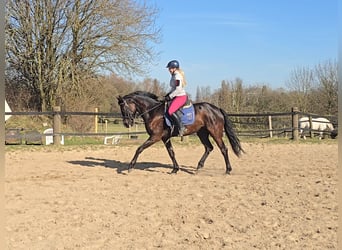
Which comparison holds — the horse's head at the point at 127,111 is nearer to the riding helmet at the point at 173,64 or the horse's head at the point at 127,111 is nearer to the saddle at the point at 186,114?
the saddle at the point at 186,114

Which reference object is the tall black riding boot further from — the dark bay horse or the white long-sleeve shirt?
the white long-sleeve shirt

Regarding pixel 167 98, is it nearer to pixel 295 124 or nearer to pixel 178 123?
pixel 178 123

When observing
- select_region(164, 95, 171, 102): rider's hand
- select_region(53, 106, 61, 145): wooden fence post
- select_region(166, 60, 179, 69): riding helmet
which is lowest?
select_region(53, 106, 61, 145): wooden fence post

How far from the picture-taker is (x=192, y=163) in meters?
9.27

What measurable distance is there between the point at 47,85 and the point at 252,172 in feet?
49.8

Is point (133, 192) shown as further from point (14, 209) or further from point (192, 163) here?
point (192, 163)

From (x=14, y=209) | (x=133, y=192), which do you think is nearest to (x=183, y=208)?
(x=133, y=192)

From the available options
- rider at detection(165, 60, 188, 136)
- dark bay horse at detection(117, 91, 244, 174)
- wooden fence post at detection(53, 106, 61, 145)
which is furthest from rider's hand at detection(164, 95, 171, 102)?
wooden fence post at detection(53, 106, 61, 145)

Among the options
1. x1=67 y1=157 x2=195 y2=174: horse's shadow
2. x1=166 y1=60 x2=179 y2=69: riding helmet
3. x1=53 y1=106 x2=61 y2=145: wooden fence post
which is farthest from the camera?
x1=53 y1=106 x2=61 y2=145: wooden fence post

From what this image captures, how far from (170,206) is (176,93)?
288cm

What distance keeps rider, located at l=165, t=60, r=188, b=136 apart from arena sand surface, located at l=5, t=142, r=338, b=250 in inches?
40.3

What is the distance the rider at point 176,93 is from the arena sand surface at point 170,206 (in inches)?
40.3

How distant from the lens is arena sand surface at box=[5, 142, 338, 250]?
12.2ft

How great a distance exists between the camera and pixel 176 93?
7430mm
